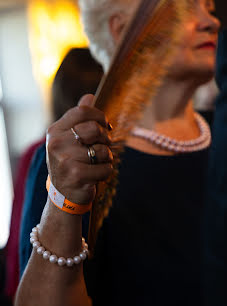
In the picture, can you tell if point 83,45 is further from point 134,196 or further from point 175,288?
point 175,288

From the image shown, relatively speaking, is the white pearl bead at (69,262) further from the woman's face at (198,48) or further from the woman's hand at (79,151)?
the woman's face at (198,48)

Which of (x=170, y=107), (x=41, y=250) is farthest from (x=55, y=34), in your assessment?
(x=41, y=250)

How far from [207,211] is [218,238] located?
3 cm

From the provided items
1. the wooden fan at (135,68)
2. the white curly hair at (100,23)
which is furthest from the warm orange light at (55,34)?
the wooden fan at (135,68)

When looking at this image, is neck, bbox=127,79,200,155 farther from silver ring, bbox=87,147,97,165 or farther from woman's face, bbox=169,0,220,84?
silver ring, bbox=87,147,97,165

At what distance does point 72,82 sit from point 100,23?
11 centimetres

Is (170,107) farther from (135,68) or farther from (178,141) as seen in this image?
(135,68)

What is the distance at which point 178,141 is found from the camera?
16.9 inches

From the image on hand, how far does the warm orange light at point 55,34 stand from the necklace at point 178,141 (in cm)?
14

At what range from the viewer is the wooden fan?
20 centimetres

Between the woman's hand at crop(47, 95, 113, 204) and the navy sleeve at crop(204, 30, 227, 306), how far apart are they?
104 mm

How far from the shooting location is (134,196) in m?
0.44

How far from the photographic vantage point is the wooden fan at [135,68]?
0.20m

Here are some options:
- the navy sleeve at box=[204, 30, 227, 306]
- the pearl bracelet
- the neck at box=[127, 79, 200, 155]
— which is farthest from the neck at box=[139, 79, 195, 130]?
the pearl bracelet
